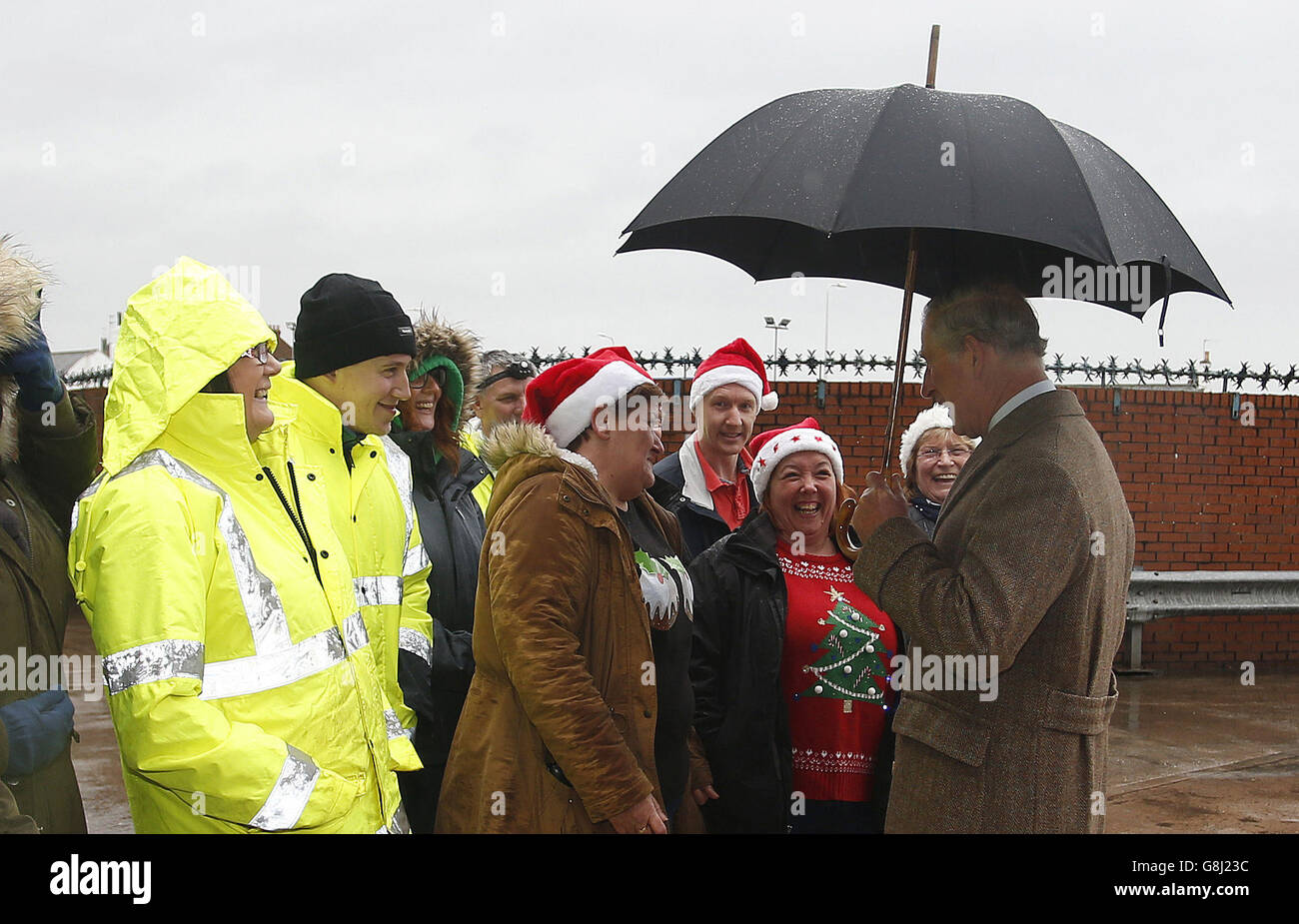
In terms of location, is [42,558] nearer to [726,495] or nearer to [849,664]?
[849,664]

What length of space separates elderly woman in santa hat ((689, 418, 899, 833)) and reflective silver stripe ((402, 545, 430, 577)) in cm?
79

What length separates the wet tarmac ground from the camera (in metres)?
5.36

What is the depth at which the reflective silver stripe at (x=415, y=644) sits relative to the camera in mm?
3219

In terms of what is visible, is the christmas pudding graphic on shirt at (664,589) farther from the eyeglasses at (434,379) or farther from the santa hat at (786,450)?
the eyeglasses at (434,379)

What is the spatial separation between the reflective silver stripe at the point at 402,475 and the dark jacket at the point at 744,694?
0.83 meters

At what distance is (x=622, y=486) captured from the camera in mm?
2906

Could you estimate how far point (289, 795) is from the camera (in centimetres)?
213

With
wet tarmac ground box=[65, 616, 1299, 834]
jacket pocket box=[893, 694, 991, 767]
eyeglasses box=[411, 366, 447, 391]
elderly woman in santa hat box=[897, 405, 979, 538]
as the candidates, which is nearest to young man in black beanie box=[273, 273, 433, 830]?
eyeglasses box=[411, 366, 447, 391]

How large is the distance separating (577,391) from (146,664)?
124cm

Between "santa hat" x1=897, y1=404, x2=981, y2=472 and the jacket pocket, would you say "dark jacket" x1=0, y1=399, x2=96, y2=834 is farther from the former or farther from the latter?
"santa hat" x1=897, y1=404, x2=981, y2=472

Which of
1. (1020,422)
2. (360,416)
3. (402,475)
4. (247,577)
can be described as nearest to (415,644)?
(402,475)

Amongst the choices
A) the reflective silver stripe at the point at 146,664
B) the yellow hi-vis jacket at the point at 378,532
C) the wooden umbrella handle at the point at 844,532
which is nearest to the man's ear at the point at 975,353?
the wooden umbrella handle at the point at 844,532

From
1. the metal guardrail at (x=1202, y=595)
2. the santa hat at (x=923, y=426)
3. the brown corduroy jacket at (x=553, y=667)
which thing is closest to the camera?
the brown corduroy jacket at (x=553, y=667)
